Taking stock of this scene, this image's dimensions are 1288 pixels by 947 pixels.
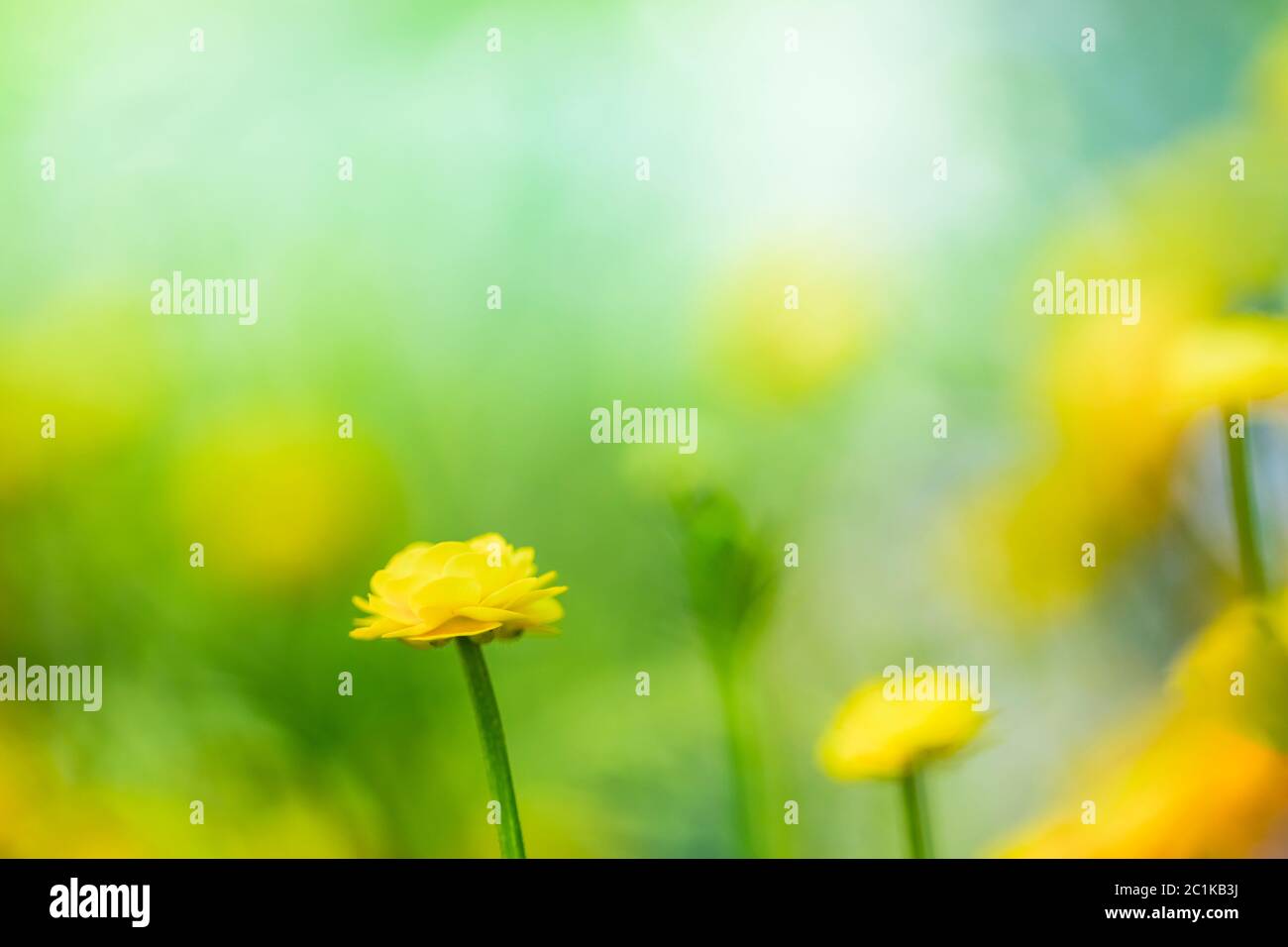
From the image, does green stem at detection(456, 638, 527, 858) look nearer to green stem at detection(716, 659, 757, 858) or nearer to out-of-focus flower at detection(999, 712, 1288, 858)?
green stem at detection(716, 659, 757, 858)

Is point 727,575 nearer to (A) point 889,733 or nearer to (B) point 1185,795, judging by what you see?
(A) point 889,733

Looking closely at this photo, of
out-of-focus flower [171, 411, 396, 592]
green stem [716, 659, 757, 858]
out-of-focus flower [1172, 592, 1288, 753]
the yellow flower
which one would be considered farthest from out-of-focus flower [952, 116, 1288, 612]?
out-of-focus flower [171, 411, 396, 592]

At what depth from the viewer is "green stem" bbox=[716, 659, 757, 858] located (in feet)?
4.16

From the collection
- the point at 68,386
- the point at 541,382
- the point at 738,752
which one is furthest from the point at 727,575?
the point at 68,386

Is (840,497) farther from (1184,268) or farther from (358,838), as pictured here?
(358,838)

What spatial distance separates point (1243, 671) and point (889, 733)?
0.43m

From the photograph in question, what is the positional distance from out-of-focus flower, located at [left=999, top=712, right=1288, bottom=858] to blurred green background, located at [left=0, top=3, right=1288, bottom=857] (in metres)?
0.06

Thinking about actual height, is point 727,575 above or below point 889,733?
above

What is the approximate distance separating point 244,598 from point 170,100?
0.63 metres

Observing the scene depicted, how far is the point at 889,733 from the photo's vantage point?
4.06ft

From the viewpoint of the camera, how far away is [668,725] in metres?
1.27

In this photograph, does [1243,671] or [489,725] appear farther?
[1243,671]

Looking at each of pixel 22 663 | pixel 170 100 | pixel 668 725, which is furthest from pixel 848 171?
pixel 22 663

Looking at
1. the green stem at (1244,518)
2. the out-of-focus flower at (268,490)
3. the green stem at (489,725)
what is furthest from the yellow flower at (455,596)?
the green stem at (1244,518)
